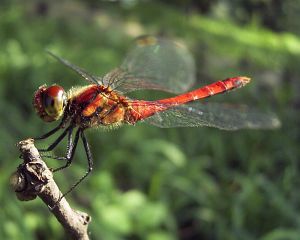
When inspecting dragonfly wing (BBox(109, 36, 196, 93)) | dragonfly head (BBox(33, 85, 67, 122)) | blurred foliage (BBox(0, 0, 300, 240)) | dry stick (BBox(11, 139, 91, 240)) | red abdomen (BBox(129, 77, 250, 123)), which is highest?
dry stick (BBox(11, 139, 91, 240))

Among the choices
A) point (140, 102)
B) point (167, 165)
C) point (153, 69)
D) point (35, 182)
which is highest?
point (35, 182)

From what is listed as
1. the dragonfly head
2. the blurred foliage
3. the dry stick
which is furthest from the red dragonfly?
the blurred foliage

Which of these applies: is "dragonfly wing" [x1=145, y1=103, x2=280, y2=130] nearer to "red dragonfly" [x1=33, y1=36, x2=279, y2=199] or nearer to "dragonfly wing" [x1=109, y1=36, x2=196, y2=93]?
"red dragonfly" [x1=33, y1=36, x2=279, y2=199]

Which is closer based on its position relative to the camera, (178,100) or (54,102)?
(54,102)

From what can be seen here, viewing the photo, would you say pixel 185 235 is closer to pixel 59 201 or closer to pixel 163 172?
pixel 163 172

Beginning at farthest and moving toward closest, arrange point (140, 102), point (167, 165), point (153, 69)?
point (167, 165) < point (153, 69) < point (140, 102)

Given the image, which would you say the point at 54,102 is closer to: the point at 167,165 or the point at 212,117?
the point at 212,117

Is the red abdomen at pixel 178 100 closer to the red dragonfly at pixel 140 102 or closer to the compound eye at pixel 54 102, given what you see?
the red dragonfly at pixel 140 102

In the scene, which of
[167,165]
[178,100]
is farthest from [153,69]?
[167,165]
